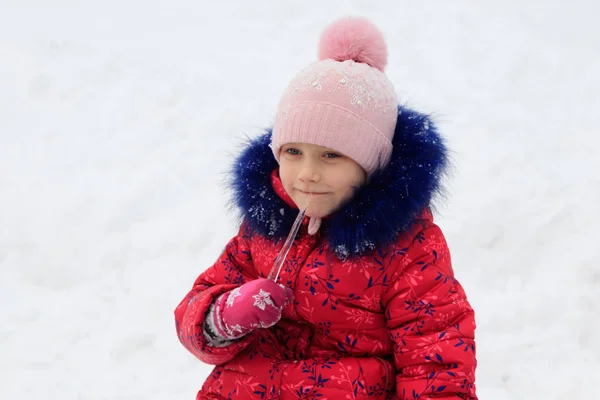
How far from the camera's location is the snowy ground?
2.86 meters

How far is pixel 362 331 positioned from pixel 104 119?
12.3ft

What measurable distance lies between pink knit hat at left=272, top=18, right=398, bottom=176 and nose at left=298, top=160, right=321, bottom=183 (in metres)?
0.06

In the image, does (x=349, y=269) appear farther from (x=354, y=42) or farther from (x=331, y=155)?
(x=354, y=42)

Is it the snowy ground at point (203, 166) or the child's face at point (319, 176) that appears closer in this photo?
the child's face at point (319, 176)

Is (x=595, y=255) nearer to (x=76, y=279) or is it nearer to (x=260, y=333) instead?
(x=260, y=333)

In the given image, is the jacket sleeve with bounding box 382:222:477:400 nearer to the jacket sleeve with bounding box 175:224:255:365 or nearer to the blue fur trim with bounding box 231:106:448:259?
the blue fur trim with bounding box 231:106:448:259

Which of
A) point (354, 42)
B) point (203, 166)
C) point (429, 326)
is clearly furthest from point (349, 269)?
point (203, 166)

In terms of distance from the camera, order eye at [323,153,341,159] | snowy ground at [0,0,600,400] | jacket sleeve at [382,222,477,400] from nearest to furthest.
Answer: jacket sleeve at [382,222,477,400], eye at [323,153,341,159], snowy ground at [0,0,600,400]

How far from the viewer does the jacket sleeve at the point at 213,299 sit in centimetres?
171

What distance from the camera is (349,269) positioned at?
5.33ft

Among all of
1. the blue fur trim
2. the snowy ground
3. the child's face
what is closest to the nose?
the child's face

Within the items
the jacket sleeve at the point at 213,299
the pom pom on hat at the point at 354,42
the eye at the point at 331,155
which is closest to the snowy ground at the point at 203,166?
the pom pom on hat at the point at 354,42

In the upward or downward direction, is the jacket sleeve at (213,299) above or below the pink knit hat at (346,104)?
below

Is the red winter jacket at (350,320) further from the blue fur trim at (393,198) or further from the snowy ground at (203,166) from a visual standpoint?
the snowy ground at (203,166)
